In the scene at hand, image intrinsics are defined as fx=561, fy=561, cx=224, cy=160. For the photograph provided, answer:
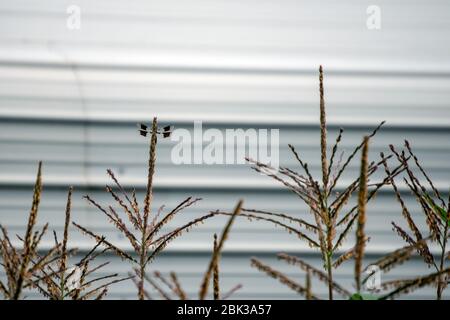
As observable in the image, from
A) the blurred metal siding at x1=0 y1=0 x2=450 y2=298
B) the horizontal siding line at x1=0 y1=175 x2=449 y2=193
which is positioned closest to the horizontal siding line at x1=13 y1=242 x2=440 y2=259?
the blurred metal siding at x1=0 y1=0 x2=450 y2=298

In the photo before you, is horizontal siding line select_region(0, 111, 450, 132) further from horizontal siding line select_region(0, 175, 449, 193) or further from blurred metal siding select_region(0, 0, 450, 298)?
horizontal siding line select_region(0, 175, 449, 193)

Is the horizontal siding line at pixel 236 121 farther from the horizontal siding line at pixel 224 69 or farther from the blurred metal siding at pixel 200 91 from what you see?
the horizontal siding line at pixel 224 69

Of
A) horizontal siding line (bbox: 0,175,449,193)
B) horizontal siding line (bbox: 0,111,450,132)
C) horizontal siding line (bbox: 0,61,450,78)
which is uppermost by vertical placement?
horizontal siding line (bbox: 0,61,450,78)

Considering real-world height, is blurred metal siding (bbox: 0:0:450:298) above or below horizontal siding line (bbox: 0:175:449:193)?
above

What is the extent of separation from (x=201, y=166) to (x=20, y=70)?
975 millimetres

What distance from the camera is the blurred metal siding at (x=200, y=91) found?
264cm

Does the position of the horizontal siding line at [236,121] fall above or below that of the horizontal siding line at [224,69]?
below

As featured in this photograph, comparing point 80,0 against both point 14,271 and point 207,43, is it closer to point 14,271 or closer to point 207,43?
point 207,43

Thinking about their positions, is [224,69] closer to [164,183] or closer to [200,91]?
[200,91]

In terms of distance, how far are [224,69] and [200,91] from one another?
0.16 meters

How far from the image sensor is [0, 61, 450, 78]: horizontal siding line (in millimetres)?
2658

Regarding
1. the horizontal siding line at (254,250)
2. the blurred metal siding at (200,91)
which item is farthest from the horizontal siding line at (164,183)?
the horizontal siding line at (254,250)

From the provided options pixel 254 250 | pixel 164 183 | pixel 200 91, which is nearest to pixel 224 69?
pixel 200 91
